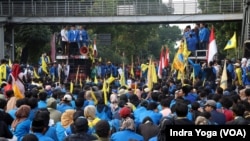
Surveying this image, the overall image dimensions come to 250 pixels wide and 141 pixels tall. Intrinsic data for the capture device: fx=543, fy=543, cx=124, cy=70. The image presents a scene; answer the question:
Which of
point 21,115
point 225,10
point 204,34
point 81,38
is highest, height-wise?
point 225,10

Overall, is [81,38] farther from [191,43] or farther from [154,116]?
[154,116]

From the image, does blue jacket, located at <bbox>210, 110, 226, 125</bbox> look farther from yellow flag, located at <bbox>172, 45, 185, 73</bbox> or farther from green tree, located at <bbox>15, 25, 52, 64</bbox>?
green tree, located at <bbox>15, 25, 52, 64</bbox>

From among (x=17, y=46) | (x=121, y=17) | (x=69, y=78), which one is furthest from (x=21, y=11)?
(x=17, y=46)

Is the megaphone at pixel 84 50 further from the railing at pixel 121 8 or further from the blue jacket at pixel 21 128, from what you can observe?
the blue jacket at pixel 21 128

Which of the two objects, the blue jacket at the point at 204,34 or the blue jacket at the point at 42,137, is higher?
the blue jacket at the point at 204,34

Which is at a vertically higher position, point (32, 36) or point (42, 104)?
point (32, 36)

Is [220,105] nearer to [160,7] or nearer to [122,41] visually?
[160,7]

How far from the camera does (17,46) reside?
165 feet

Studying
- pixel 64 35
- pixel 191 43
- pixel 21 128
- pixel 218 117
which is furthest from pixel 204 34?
pixel 21 128

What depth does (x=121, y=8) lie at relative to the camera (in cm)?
3744

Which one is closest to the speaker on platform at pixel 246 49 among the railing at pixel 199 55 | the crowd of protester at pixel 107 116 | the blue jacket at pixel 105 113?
the railing at pixel 199 55

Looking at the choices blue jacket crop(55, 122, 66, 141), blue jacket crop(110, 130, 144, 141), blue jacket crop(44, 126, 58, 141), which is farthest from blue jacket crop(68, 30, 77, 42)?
blue jacket crop(110, 130, 144, 141)

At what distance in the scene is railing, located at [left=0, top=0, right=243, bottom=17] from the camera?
1399 inches

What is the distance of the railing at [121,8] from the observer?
35.5 metres
